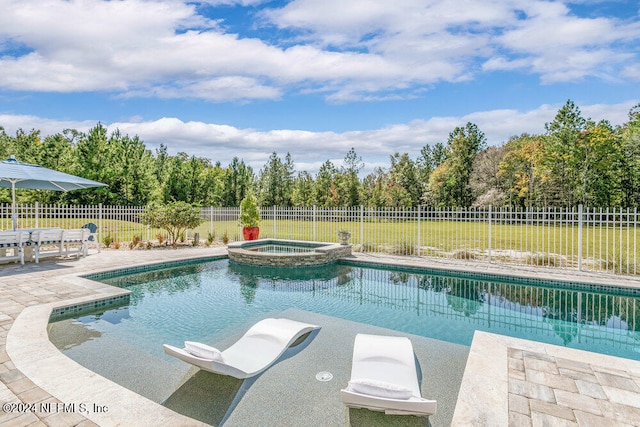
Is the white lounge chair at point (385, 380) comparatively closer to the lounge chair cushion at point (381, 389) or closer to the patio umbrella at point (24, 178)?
the lounge chair cushion at point (381, 389)

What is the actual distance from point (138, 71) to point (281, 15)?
6187 millimetres

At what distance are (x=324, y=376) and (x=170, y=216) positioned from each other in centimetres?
1089

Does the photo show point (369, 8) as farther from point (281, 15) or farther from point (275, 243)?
point (275, 243)

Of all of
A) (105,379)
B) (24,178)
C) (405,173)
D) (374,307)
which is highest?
(405,173)

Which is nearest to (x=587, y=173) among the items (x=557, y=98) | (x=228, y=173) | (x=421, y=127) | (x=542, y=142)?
(x=542, y=142)

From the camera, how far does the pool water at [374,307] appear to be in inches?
213

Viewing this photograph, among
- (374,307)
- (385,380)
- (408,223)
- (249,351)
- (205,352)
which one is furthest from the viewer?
(408,223)

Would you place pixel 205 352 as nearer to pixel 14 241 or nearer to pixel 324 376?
pixel 324 376

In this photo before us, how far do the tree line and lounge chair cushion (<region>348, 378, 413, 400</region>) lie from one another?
26.1 metres

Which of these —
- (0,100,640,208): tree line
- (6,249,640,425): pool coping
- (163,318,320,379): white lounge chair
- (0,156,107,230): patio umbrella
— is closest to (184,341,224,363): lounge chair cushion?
(163,318,320,379): white lounge chair

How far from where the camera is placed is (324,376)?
402 centimetres

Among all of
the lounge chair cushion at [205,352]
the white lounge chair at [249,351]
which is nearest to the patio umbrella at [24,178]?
the white lounge chair at [249,351]

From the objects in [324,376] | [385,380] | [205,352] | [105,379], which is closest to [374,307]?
[324,376]

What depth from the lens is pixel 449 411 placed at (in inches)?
130
